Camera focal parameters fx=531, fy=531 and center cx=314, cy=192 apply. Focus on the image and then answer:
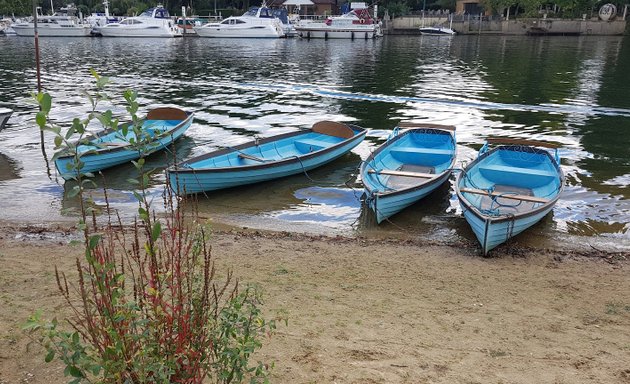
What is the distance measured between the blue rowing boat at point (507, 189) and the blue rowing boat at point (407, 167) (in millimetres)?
850

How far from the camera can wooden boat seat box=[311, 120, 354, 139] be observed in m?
16.0

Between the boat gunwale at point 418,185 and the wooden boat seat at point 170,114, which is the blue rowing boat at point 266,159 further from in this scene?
the wooden boat seat at point 170,114

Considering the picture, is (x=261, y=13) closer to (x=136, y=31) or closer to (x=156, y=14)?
(x=156, y=14)

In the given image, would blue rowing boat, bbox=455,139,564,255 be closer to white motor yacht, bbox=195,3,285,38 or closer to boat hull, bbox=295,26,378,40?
white motor yacht, bbox=195,3,285,38

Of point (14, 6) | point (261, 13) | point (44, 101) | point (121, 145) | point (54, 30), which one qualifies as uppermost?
point (14, 6)

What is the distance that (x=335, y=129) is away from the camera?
1611 centimetres

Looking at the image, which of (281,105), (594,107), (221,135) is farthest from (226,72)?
(594,107)

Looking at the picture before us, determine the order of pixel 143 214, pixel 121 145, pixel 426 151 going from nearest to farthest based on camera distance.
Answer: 1. pixel 143 214
2. pixel 426 151
3. pixel 121 145

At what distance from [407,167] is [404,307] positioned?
23.7ft

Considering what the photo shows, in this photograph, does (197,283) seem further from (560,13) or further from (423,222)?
(560,13)

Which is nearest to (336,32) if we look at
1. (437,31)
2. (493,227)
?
(437,31)

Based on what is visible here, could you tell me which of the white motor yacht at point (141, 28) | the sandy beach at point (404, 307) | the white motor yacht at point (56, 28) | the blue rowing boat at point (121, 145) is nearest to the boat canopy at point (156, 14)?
the white motor yacht at point (141, 28)

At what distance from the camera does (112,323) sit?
3.38 meters

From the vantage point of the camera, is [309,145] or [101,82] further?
[309,145]
